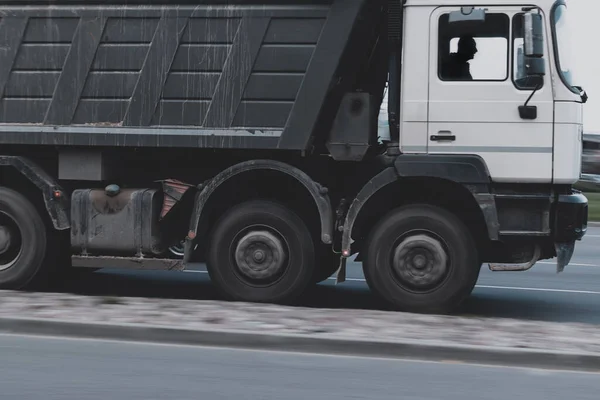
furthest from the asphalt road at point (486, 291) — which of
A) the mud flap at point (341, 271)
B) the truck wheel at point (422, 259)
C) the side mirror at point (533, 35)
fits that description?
the side mirror at point (533, 35)

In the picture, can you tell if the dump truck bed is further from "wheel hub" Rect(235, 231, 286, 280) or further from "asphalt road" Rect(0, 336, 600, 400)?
"asphalt road" Rect(0, 336, 600, 400)

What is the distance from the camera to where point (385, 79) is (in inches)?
389

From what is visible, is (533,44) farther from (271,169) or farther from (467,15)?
(271,169)

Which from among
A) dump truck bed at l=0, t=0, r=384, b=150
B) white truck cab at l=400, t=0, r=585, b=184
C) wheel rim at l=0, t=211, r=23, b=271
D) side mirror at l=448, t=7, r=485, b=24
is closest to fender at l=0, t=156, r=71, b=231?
dump truck bed at l=0, t=0, r=384, b=150

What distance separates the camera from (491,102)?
9367 mm

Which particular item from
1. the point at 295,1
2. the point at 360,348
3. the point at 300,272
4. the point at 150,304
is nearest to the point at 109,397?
the point at 360,348

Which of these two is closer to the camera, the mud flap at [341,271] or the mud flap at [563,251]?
the mud flap at [563,251]

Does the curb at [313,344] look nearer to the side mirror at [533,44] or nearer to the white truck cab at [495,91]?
the white truck cab at [495,91]

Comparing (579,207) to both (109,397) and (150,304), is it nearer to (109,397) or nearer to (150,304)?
(150,304)

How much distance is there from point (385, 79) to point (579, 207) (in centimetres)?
198

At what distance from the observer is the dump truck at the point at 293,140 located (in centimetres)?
938

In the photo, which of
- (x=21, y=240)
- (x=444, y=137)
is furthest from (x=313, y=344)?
(x=21, y=240)

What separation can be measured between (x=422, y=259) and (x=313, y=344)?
2.32 meters

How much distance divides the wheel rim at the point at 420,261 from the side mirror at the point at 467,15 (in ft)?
5.88
